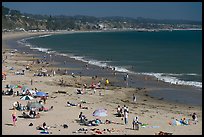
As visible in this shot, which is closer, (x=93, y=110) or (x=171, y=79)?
(x=93, y=110)

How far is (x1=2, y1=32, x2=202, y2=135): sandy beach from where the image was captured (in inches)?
840

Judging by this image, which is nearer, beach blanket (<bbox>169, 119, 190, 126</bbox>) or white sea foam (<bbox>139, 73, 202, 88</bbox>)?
beach blanket (<bbox>169, 119, 190, 126</bbox>)

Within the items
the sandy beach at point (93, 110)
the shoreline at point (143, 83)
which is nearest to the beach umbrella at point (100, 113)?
the sandy beach at point (93, 110)

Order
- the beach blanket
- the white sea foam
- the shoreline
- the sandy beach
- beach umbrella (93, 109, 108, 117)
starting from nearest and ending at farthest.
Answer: the sandy beach
the beach blanket
beach umbrella (93, 109, 108, 117)
the shoreline
the white sea foam

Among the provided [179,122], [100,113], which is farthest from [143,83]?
[179,122]

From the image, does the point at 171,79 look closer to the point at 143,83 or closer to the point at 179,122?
the point at 143,83

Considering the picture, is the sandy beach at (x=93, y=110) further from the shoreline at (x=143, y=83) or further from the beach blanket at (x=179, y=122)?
the shoreline at (x=143, y=83)

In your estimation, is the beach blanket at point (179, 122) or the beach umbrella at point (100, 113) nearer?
the beach blanket at point (179, 122)

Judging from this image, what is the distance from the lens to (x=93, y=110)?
26.2 meters

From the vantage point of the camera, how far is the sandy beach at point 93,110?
840 inches

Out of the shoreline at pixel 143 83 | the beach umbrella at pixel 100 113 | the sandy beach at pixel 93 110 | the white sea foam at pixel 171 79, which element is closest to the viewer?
the sandy beach at pixel 93 110

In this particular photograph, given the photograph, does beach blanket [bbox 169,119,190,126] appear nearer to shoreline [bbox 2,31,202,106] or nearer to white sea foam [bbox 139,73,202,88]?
shoreline [bbox 2,31,202,106]

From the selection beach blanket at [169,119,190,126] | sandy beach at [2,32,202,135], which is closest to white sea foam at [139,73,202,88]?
sandy beach at [2,32,202,135]

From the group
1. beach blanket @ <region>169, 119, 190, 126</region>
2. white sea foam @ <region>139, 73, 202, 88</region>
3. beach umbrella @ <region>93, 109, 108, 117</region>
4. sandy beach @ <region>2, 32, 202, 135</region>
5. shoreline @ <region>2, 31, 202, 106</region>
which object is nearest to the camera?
sandy beach @ <region>2, 32, 202, 135</region>
